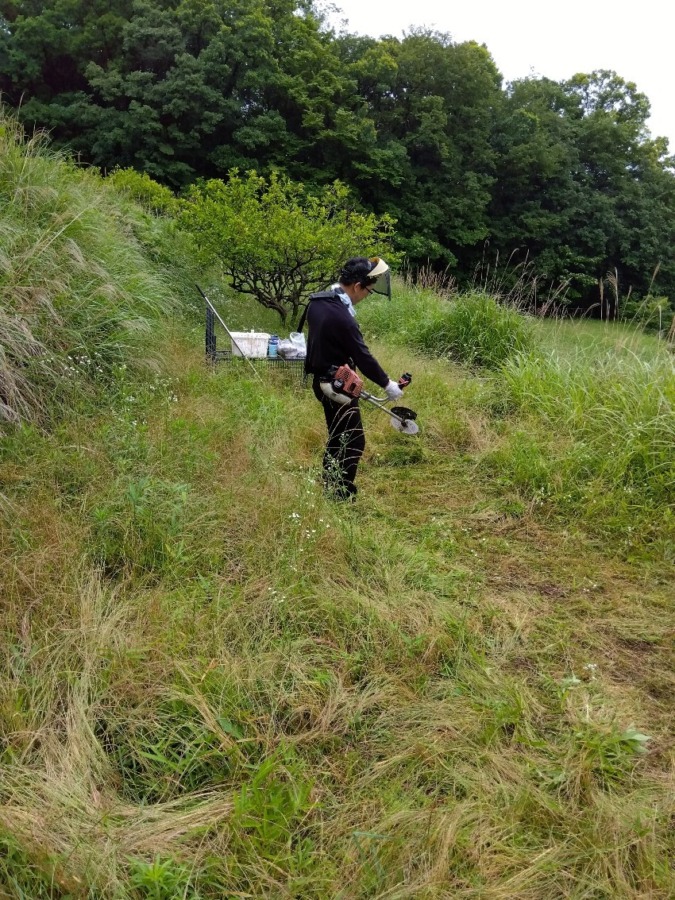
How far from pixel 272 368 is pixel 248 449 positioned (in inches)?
80.3

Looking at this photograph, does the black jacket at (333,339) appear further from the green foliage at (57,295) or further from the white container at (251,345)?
the white container at (251,345)

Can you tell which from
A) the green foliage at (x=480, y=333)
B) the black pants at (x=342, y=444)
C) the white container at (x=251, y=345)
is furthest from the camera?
the green foliage at (x=480, y=333)

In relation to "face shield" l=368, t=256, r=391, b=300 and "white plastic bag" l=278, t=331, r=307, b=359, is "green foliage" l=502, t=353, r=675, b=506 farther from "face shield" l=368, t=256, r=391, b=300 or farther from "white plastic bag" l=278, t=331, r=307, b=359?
"white plastic bag" l=278, t=331, r=307, b=359

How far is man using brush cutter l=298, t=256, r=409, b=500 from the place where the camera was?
3391 millimetres

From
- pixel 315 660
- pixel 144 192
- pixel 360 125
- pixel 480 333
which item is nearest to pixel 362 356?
pixel 315 660

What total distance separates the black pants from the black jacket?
176 millimetres

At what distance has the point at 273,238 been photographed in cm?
633

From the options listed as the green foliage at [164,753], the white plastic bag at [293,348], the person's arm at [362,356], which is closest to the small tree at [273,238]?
the white plastic bag at [293,348]

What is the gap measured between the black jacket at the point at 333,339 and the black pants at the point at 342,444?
18cm

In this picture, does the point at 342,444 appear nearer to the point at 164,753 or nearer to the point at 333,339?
the point at 333,339

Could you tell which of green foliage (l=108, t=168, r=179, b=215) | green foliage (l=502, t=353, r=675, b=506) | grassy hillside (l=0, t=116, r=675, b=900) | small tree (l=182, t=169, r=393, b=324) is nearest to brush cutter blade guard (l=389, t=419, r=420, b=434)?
grassy hillside (l=0, t=116, r=675, b=900)

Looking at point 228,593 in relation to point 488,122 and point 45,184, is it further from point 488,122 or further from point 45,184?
point 488,122

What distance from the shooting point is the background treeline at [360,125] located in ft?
60.6

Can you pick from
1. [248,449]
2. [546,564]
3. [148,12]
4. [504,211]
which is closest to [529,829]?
[546,564]
